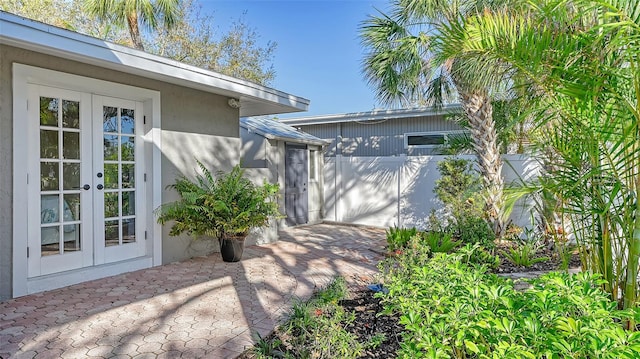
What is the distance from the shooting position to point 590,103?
272 centimetres

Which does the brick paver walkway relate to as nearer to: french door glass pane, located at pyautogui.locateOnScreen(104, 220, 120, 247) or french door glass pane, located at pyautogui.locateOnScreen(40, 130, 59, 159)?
french door glass pane, located at pyautogui.locateOnScreen(104, 220, 120, 247)

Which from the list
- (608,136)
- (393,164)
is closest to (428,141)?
(393,164)

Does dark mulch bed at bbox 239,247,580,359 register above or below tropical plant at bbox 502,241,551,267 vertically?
below

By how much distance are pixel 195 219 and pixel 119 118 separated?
69.4 inches

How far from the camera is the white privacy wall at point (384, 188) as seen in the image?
28.6 ft

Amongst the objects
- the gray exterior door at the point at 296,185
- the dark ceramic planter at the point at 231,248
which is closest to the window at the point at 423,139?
the gray exterior door at the point at 296,185

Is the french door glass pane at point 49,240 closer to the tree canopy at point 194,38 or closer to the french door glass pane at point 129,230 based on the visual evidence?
the french door glass pane at point 129,230

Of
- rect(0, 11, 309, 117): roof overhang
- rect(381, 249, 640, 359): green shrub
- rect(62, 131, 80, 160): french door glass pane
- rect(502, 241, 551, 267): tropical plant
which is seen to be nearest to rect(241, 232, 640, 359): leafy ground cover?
rect(381, 249, 640, 359): green shrub

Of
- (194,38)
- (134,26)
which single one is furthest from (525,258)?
(194,38)

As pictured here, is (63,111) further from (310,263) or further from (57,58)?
(310,263)

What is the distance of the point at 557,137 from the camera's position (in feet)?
10.1

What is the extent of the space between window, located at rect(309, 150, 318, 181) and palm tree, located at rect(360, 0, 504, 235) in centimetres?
335

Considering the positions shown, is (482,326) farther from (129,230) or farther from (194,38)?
(194,38)

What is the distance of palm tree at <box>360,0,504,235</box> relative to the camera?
256 inches
